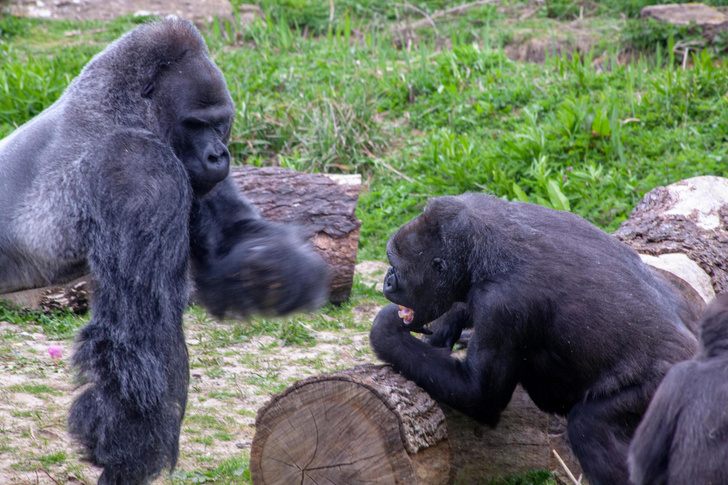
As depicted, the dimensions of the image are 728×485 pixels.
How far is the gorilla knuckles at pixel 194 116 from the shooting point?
305 centimetres

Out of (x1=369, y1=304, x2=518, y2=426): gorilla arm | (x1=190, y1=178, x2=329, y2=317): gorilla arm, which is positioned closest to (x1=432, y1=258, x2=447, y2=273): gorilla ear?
(x1=369, y1=304, x2=518, y2=426): gorilla arm

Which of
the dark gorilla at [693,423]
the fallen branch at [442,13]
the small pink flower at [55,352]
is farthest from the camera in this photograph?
the fallen branch at [442,13]

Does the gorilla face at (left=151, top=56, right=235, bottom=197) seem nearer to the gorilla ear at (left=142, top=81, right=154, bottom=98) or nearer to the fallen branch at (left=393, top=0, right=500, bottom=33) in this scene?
the gorilla ear at (left=142, top=81, right=154, bottom=98)

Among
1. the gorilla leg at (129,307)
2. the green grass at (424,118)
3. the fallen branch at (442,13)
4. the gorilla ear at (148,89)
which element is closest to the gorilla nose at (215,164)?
→ the gorilla leg at (129,307)

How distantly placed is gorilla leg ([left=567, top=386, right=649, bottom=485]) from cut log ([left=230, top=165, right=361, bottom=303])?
263cm

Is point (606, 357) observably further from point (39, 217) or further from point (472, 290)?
point (39, 217)

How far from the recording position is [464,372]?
305 centimetres

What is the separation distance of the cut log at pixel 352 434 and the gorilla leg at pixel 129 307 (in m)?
0.43

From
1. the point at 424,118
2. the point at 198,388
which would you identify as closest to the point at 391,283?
the point at 198,388

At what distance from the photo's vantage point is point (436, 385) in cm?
306

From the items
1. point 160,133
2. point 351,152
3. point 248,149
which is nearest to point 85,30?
point 248,149

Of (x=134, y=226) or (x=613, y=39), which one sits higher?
(x=134, y=226)

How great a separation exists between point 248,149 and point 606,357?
16.0ft

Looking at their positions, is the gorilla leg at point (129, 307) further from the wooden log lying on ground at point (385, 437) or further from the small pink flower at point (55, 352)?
the small pink flower at point (55, 352)
